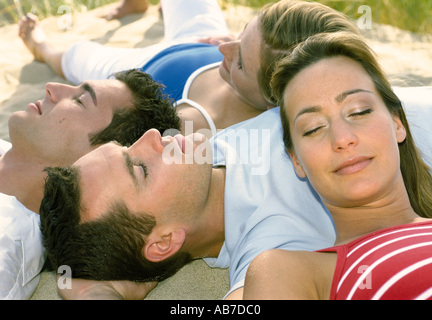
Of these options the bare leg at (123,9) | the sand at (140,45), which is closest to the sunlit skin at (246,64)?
the sand at (140,45)

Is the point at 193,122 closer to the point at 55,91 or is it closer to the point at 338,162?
the point at 55,91

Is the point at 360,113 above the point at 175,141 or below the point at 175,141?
above

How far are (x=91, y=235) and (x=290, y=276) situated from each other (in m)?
0.88

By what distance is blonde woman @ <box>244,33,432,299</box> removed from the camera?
1.82m

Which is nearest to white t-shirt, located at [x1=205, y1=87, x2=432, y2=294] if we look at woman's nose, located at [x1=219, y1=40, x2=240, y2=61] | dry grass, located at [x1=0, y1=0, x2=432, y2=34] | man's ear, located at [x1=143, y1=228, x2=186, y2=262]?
man's ear, located at [x1=143, y1=228, x2=186, y2=262]

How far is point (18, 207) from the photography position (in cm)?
267

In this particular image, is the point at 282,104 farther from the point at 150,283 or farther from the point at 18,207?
the point at 18,207

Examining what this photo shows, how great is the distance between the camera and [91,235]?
225 centimetres

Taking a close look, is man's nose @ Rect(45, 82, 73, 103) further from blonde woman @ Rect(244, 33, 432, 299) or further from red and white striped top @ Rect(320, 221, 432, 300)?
red and white striped top @ Rect(320, 221, 432, 300)

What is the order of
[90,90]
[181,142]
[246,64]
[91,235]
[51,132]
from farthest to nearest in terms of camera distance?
[246,64] < [90,90] < [51,132] < [181,142] < [91,235]

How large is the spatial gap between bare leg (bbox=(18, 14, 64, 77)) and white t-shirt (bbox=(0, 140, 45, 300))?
1.92 metres

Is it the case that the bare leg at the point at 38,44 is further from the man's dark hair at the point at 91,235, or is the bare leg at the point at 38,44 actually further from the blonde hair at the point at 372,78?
the blonde hair at the point at 372,78

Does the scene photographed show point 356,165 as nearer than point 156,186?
Yes

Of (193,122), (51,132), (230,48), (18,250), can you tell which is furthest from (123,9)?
(18,250)
